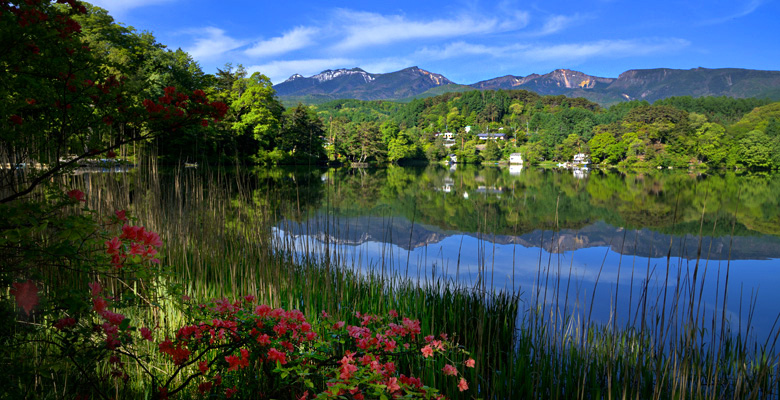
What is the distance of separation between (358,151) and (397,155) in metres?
9.13

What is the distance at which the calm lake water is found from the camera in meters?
3.86

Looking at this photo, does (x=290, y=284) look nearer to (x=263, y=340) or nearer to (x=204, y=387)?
(x=204, y=387)

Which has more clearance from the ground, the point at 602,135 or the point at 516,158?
the point at 602,135

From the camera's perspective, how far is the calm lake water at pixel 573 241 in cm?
386

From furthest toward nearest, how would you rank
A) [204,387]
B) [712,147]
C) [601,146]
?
[601,146] < [712,147] < [204,387]

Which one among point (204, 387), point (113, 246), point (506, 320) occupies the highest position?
point (113, 246)

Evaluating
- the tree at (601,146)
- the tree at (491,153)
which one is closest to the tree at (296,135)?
the tree at (601,146)

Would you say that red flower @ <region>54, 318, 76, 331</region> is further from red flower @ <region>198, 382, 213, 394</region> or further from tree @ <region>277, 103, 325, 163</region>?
tree @ <region>277, 103, 325, 163</region>

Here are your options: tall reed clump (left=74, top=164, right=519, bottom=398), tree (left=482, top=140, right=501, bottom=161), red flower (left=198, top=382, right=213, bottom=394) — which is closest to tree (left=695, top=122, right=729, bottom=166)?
tree (left=482, top=140, right=501, bottom=161)

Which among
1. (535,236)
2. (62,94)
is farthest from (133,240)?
(535,236)

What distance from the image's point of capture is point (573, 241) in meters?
9.12

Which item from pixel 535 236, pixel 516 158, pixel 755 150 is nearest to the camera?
pixel 535 236

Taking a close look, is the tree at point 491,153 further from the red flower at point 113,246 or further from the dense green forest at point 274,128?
the red flower at point 113,246

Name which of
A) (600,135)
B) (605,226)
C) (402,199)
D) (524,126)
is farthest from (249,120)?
(524,126)
